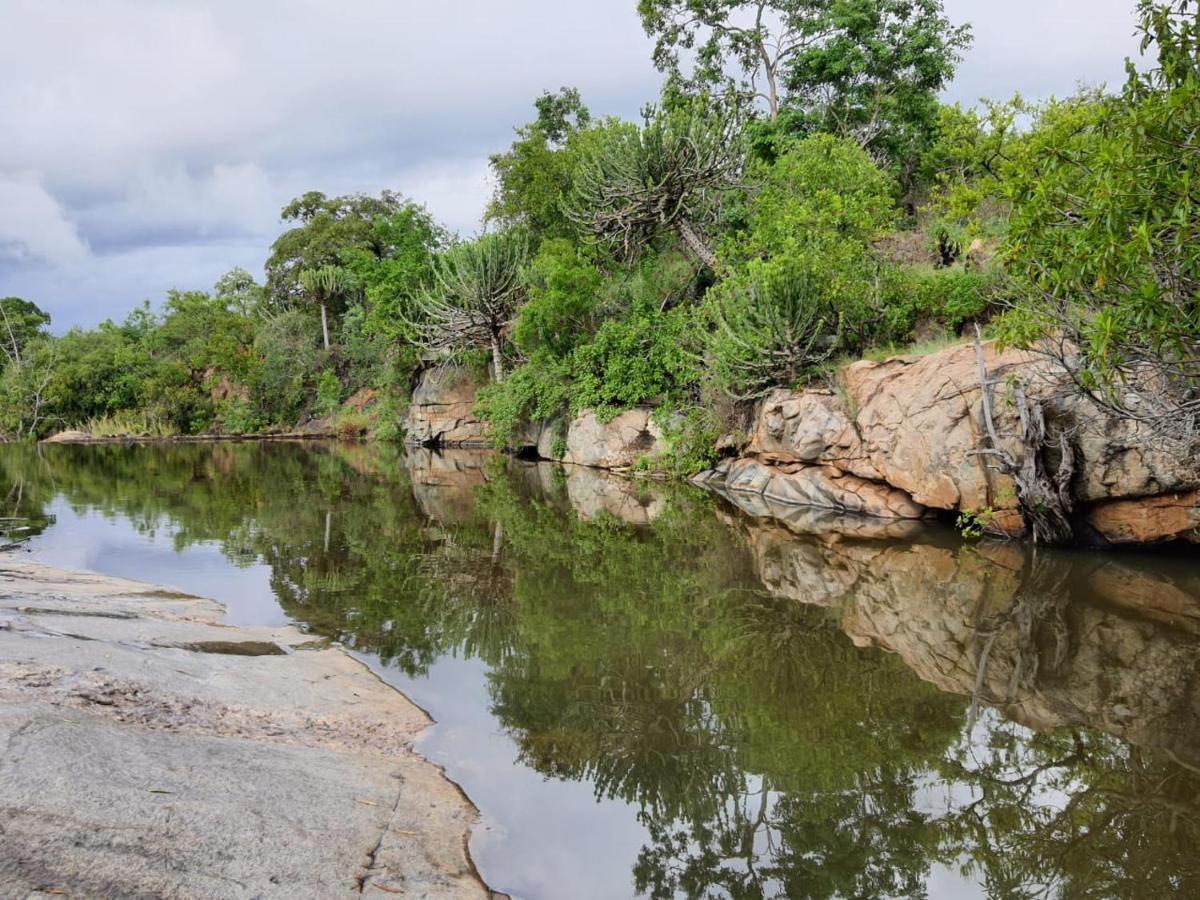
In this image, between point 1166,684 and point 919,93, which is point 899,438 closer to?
point 1166,684

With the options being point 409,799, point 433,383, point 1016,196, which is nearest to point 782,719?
point 409,799

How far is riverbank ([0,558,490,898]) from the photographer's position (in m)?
3.53

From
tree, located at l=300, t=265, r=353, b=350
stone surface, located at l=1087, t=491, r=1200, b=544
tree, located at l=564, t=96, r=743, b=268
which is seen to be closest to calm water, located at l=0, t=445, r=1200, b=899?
stone surface, located at l=1087, t=491, r=1200, b=544

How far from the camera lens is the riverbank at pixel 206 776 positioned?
353 centimetres

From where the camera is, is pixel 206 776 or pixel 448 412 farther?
pixel 448 412

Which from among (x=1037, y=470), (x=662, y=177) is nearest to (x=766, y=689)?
(x=1037, y=470)

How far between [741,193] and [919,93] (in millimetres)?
8334

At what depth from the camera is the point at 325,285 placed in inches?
1770

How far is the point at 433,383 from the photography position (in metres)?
37.6

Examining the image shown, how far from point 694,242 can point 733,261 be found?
3.22m

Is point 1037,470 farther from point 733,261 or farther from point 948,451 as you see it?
point 733,261

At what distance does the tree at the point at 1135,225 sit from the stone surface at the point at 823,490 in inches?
235

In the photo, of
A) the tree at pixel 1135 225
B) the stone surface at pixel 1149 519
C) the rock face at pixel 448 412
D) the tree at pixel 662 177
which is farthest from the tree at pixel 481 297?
the tree at pixel 1135 225

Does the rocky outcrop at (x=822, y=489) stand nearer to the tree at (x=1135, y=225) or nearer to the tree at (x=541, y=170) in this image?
the tree at (x=1135, y=225)
